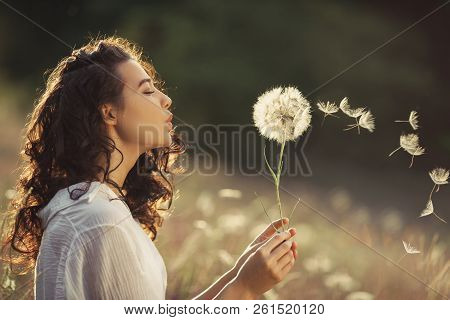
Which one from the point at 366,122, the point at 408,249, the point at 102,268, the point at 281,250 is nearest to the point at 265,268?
the point at 281,250

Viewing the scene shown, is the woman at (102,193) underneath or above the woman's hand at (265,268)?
above

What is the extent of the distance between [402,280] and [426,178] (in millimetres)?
617

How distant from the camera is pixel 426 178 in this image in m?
3.39

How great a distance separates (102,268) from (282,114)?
41.7 inches

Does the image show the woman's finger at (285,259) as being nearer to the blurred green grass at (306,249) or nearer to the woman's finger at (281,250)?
the woman's finger at (281,250)

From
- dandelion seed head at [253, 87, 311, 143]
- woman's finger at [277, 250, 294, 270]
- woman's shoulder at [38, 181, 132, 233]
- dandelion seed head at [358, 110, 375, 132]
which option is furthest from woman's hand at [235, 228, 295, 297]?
dandelion seed head at [358, 110, 375, 132]

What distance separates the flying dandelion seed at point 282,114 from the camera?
251 centimetres

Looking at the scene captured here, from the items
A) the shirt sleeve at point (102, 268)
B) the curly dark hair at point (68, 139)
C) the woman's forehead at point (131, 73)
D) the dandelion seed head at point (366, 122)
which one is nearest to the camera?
the shirt sleeve at point (102, 268)

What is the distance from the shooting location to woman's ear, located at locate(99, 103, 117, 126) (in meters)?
2.19

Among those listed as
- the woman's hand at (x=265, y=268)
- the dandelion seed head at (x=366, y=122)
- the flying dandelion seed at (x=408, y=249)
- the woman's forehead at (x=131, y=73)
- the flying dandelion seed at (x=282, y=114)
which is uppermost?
the woman's forehead at (x=131, y=73)

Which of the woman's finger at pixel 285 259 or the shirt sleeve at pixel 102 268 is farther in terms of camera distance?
the woman's finger at pixel 285 259

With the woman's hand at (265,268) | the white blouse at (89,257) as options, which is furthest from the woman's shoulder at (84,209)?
the woman's hand at (265,268)

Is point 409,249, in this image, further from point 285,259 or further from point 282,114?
point 285,259

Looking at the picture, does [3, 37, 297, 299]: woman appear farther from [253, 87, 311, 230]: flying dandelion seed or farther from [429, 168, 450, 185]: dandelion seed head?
[429, 168, 450, 185]: dandelion seed head
